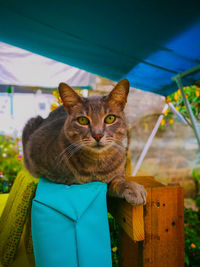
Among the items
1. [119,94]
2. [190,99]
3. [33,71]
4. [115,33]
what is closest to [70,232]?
[119,94]

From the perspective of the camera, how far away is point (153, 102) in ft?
7.52

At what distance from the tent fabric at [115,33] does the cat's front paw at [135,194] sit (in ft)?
1.97

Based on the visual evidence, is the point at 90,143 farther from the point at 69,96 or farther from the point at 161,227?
the point at 161,227

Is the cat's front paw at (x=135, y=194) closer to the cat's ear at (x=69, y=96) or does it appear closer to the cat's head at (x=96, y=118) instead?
the cat's head at (x=96, y=118)

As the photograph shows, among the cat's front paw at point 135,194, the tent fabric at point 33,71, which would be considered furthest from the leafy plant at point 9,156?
the cat's front paw at point 135,194

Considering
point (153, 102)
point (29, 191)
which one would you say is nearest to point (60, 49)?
point (29, 191)

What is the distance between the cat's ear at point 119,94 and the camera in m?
0.71

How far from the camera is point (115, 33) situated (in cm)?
79

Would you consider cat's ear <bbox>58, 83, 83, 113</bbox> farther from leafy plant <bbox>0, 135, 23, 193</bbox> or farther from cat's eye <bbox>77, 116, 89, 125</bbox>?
leafy plant <bbox>0, 135, 23, 193</bbox>

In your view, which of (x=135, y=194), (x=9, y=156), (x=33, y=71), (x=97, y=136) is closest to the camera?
(x=135, y=194)

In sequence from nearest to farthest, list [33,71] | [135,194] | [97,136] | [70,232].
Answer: [70,232] → [135,194] → [97,136] → [33,71]

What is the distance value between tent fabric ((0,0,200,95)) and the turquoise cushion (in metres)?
0.65

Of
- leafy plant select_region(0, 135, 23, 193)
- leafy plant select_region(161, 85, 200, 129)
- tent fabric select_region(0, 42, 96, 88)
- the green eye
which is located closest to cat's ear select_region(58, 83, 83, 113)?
the green eye

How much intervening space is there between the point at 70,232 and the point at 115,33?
78 centimetres
